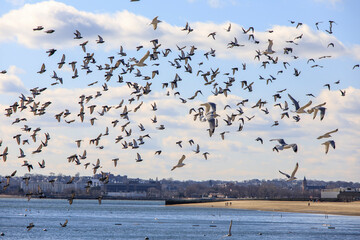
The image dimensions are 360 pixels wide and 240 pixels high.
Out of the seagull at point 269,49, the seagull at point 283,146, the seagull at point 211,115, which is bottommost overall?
the seagull at point 283,146

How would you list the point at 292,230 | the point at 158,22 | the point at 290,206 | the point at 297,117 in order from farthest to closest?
the point at 290,206, the point at 292,230, the point at 297,117, the point at 158,22

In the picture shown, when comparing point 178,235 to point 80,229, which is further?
point 80,229

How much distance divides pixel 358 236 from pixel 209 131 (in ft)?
191

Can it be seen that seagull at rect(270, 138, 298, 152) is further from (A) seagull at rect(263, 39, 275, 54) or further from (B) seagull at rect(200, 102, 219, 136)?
(A) seagull at rect(263, 39, 275, 54)

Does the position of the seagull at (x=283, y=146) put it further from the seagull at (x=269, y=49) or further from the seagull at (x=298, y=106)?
the seagull at (x=269, y=49)

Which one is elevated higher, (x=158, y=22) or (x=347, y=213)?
(x=158, y=22)

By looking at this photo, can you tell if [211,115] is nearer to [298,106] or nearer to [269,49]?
[298,106]

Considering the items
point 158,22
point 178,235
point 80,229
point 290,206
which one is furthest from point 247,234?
point 290,206

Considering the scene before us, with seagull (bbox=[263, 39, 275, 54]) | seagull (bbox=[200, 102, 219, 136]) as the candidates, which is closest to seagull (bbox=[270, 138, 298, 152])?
seagull (bbox=[200, 102, 219, 136])

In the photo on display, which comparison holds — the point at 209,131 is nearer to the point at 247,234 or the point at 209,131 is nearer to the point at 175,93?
the point at 175,93

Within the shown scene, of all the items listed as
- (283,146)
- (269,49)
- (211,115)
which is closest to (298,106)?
(283,146)

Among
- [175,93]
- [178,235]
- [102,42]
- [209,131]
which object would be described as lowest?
[178,235]

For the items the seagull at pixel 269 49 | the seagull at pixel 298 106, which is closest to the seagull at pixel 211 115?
the seagull at pixel 298 106

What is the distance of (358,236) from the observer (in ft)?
289
